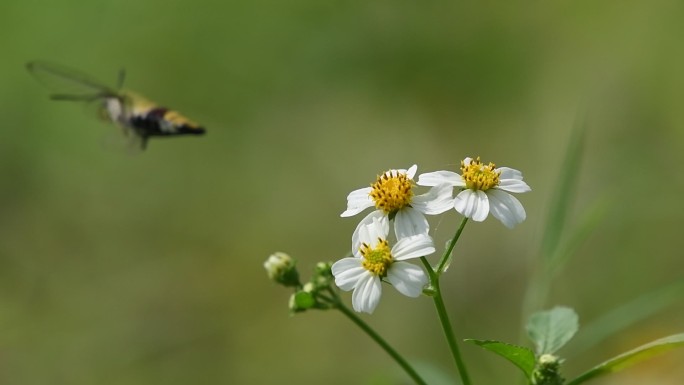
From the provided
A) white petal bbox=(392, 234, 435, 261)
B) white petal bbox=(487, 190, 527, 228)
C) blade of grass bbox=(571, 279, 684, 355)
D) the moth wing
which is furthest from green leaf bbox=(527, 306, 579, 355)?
the moth wing

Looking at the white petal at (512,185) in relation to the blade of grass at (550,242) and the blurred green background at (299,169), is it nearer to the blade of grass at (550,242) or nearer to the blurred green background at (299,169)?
the blade of grass at (550,242)

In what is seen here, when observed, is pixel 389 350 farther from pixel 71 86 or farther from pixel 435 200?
pixel 71 86

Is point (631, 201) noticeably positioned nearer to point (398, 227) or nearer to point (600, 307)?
point (600, 307)

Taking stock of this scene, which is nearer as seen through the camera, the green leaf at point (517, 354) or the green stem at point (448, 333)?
the green leaf at point (517, 354)

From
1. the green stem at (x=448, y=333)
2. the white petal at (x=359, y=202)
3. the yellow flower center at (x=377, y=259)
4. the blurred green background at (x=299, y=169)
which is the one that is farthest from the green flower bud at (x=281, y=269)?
the blurred green background at (x=299, y=169)

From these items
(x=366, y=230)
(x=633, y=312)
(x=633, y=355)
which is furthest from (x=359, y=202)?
(x=633, y=312)

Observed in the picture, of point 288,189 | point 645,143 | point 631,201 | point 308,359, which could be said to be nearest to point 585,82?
point 645,143
